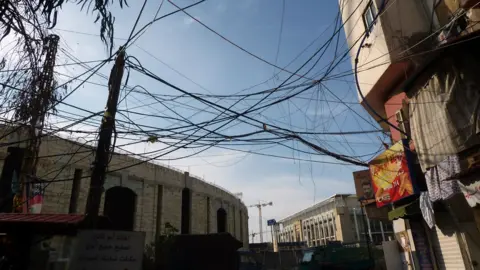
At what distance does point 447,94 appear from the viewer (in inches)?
277

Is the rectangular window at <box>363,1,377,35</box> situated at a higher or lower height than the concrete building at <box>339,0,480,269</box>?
higher

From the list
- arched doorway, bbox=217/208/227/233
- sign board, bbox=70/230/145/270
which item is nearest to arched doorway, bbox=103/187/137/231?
arched doorway, bbox=217/208/227/233

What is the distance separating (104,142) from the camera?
20.3 ft

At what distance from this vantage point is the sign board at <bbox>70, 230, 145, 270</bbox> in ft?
17.6

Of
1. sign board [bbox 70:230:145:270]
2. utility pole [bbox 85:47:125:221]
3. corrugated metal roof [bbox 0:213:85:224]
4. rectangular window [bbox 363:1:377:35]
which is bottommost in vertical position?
sign board [bbox 70:230:145:270]

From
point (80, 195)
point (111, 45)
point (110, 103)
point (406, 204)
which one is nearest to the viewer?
point (111, 45)

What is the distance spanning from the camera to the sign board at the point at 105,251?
17.6ft

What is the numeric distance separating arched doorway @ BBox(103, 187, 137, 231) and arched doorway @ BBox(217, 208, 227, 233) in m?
10.5

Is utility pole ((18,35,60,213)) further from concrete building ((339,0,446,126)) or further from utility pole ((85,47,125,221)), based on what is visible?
concrete building ((339,0,446,126))

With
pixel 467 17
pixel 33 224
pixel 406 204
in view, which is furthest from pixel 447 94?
pixel 33 224

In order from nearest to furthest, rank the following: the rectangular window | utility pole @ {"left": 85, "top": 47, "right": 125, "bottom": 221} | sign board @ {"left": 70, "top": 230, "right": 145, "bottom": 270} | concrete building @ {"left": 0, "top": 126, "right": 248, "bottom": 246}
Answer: sign board @ {"left": 70, "top": 230, "right": 145, "bottom": 270} → utility pole @ {"left": 85, "top": 47, "right": 125, "bottom": 221} → the rectangular window → concrete building @ {"left": 0, "top": 126, "right": 248, "bottom": 246}

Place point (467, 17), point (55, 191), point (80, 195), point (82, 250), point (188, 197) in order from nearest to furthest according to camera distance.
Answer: point (82, 250), point (467, 17), point (55, 191), point (80, 195), point (188, 197)

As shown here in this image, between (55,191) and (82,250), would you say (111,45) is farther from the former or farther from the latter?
(55,191)

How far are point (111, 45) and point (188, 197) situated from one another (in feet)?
68.3
